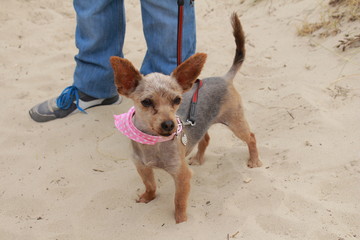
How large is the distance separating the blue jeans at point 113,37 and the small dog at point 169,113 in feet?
1.81

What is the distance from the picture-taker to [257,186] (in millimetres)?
2824

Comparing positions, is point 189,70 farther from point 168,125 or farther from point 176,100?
point 168,125

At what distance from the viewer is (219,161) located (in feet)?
10.8

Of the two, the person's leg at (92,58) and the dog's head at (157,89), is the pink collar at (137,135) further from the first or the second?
the person's leg at (92,58)

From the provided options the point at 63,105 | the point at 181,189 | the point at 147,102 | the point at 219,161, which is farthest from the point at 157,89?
the point at 63,105

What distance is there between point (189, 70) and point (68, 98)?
6.42ft

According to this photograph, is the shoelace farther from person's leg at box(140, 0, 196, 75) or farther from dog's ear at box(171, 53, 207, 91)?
dog's ear at box(171, 53, 207, 91)

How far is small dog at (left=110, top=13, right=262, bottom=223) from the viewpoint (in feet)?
7.54

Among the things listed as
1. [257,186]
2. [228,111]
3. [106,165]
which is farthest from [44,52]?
[257,186]

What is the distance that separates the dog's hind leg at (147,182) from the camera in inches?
105

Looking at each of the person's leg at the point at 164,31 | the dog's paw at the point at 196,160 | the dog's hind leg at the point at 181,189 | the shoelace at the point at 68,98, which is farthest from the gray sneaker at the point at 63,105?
the dog's hind leg at the point at 181,189

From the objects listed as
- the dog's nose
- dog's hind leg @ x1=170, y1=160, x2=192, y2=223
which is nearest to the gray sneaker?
dog's hind leg @ x1=170, y1=160, x2=192, y2=223

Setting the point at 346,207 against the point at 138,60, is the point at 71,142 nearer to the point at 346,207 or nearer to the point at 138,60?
the point at 138,60

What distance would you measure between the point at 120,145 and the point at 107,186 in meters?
0.61
